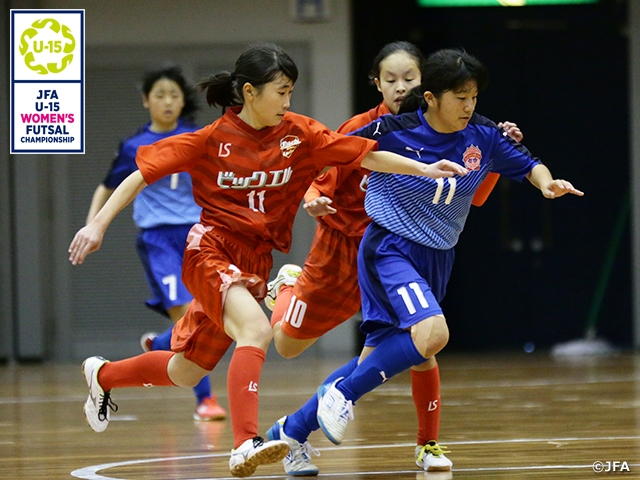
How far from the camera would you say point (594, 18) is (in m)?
9.36

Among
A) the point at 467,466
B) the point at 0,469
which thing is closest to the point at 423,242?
the point at 467,466

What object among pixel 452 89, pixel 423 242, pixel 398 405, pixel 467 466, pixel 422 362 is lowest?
pixel 398 405

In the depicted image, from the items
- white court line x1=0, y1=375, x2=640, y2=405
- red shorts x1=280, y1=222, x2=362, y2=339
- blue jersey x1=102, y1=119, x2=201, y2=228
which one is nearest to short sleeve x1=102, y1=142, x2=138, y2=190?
blue jersey x1=102, y1=119, x2=201, y2=228

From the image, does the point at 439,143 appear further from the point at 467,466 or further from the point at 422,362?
the point at 467,466

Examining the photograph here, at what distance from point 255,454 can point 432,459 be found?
2.39 feet

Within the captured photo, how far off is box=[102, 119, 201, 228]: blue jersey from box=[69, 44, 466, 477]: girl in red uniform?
1964mm

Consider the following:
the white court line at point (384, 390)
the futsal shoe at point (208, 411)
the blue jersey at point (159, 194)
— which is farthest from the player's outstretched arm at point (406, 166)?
the white court line at point (384, 390)

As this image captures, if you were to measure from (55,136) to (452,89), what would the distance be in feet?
4.65

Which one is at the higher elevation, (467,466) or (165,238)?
(165,238)

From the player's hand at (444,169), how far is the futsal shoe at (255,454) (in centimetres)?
93

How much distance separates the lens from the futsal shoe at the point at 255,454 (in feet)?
9.51

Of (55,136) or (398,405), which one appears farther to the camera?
(398,405)

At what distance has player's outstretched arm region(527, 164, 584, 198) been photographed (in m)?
3.29

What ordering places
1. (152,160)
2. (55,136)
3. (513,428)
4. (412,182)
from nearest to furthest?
(152,160)
(412,182)
(55,136)
(513,428)
